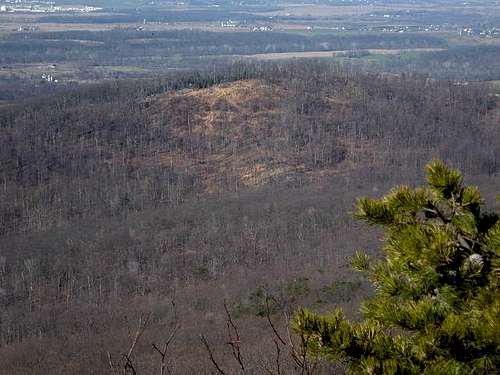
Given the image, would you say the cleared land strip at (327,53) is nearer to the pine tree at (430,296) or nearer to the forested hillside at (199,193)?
the forested hillside at (199,193)

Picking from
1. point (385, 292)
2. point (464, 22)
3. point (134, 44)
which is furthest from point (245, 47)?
point (385, 292)

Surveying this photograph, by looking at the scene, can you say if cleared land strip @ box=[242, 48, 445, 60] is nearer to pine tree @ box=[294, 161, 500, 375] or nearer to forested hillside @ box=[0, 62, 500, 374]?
forested hillside @ box=[0, 62, 500, 374]

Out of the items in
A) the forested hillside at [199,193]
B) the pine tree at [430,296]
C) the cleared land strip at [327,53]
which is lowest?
the cleared land strip at [327,53]

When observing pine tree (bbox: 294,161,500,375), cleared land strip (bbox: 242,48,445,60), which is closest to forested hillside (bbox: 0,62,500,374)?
pine tree (bbox: 294,161,500,375)

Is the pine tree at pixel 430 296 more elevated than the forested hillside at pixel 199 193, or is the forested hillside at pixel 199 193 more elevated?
the pine tree at pixel 430 296

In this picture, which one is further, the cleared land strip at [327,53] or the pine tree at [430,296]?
the cleared land strip at [327,53]

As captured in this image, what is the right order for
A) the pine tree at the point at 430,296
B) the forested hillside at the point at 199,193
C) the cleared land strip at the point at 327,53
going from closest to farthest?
the pine tree at the point at 430,296
the forested hillside at the point at 199,193
the cleared land strip at the point at 327,53

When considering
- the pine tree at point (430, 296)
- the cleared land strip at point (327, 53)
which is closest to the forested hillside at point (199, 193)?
the pine tree at point (430, 296)

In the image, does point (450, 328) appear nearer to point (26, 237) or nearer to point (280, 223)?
point (280, 223)
